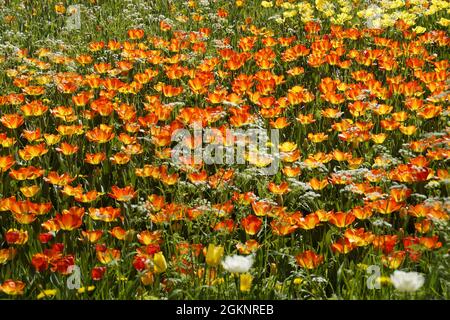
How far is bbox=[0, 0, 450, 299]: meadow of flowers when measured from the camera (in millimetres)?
2459

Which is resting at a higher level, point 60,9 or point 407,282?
point 60,9

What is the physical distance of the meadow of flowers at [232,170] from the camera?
2.46 m

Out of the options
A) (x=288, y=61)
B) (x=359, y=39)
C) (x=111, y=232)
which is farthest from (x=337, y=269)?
(x=359, y=39)

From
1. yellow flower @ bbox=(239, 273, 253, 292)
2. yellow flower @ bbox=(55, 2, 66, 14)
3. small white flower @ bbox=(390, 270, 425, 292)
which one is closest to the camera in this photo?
small white flower @ bbox=(390, 270, 425, 292)

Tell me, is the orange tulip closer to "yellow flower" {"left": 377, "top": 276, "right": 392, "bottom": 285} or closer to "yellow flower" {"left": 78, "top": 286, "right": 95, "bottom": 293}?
"yellow flower" {"left": 377, "top": 276, "right": 392, "bottom": 285}

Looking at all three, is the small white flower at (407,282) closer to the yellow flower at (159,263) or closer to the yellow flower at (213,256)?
the yellow flower at (213,256)

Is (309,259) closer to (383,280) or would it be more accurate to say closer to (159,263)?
(383,280)

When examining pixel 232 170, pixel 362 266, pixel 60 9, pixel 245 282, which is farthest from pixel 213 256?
pixel 60 9

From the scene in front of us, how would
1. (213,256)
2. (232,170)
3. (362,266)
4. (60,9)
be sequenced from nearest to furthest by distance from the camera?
(213,256) < (362,266) < (232,170) < (60,9)

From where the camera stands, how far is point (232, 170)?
3.06 m

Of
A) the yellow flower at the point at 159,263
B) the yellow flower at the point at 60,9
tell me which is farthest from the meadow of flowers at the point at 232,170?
the yellow flower at the point at 60,9

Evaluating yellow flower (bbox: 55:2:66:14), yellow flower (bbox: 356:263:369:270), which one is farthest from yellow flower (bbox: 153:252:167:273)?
yellow flower (bbox: 55:2:66:14)

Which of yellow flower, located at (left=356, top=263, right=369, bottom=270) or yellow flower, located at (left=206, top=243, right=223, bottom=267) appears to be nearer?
yellow flower, located at (left=206, top=243, right=223, bottom=267)

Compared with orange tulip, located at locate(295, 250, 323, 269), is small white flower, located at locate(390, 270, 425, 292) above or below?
below
